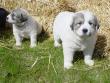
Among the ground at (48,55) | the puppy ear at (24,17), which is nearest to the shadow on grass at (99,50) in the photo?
the ground at (48,55)

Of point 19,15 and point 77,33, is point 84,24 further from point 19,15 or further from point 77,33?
point 19,15

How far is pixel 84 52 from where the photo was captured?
7.39 m

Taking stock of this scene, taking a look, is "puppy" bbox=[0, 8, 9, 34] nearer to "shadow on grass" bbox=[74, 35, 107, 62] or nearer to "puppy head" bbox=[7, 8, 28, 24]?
"puppy head" bbox=[7, 8, 28, 24]

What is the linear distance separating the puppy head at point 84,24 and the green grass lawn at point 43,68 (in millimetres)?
752

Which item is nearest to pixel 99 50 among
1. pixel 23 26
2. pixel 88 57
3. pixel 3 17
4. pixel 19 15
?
pixel 88 57

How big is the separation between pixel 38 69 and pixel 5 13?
1800 millimetres

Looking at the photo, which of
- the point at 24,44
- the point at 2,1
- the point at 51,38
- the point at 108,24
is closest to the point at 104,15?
the point at 108,24

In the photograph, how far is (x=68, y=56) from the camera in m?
7.21

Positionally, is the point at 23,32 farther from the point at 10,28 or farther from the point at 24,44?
the point at 10,28

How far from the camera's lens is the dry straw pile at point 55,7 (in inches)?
326

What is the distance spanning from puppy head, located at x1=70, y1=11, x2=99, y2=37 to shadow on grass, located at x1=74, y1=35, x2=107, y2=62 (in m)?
0.95

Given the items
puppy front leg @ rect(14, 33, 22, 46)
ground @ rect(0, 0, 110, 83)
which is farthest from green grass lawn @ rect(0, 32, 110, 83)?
puppy front leg @ rect(14, 33, 22, 46)

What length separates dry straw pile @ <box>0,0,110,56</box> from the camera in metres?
8.27

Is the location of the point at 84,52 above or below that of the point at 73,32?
below
